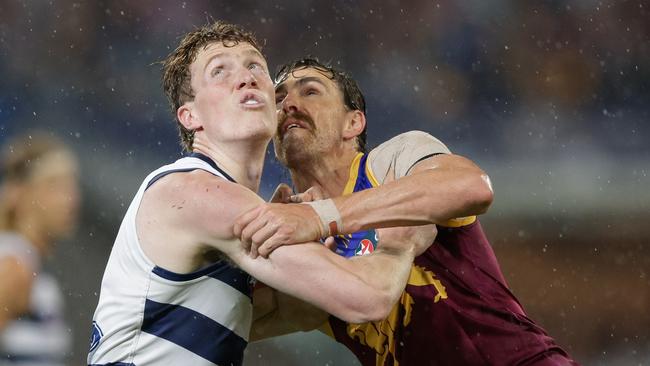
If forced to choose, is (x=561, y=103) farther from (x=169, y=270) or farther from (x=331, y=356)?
(x=169, y=270)

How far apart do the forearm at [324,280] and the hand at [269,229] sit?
3 cm

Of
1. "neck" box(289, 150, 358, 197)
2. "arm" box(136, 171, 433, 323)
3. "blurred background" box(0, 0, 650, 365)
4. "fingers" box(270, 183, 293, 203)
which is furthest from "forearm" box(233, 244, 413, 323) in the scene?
"blurred background" box(0, 0, 650, 365)

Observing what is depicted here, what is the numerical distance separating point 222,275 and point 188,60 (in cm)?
103

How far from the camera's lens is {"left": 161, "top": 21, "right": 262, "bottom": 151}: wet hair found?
350 cm

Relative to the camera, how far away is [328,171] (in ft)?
12.9

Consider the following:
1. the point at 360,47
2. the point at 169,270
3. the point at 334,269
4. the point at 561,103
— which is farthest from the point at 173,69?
the point at 561,103

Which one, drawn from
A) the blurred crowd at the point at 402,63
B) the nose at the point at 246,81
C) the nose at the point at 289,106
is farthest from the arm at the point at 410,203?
the blurred crowd at the point at 402,63

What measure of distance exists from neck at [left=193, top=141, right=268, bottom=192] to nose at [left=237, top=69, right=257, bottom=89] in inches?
9.1

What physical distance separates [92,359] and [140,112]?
14.3ft

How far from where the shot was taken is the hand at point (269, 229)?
2.68m

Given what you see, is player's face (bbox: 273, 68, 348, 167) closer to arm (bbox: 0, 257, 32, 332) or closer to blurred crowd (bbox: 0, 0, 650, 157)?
arm (bbox: 0, 257, 32, 332)

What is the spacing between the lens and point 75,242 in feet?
21.3

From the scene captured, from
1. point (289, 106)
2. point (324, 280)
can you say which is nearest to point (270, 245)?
point (324, 280)

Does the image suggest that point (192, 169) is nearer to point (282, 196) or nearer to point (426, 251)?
point (282, 196)
